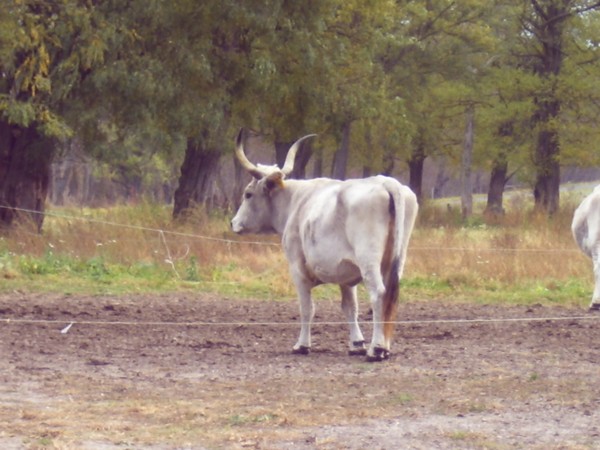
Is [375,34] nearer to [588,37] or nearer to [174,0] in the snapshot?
[174,0]

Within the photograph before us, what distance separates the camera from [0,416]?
8227 mm

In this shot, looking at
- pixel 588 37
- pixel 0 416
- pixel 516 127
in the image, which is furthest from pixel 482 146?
Answer: pixel 0 416

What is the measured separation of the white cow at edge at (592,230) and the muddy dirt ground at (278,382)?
91 centimetres

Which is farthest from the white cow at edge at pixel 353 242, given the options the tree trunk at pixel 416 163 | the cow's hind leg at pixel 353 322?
the tree trunk at pixel 416 163

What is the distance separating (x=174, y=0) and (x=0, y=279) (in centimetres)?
983

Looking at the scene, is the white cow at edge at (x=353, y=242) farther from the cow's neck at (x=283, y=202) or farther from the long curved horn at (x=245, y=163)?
the long curved horn at (x=245, y=163)

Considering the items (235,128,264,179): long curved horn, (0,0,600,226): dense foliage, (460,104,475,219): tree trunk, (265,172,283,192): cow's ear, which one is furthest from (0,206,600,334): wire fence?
(460,104,475,219): tree trunk

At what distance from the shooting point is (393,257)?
1127cm

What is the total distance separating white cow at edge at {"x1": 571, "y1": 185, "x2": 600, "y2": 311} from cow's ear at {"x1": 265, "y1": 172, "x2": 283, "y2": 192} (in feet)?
16.6

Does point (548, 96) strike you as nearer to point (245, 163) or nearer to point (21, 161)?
point (21, 161)

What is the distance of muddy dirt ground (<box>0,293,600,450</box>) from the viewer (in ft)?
25.4

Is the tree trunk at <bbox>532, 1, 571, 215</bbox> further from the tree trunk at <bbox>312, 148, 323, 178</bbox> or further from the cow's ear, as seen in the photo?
the cow's ear

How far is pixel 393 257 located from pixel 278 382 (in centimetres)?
187

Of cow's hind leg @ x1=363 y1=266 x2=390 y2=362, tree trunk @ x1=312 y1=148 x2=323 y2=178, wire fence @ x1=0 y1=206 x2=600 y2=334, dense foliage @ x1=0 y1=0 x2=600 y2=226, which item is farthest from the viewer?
tree trunk @ x1=312 y1=148 x2=323 y2=178
